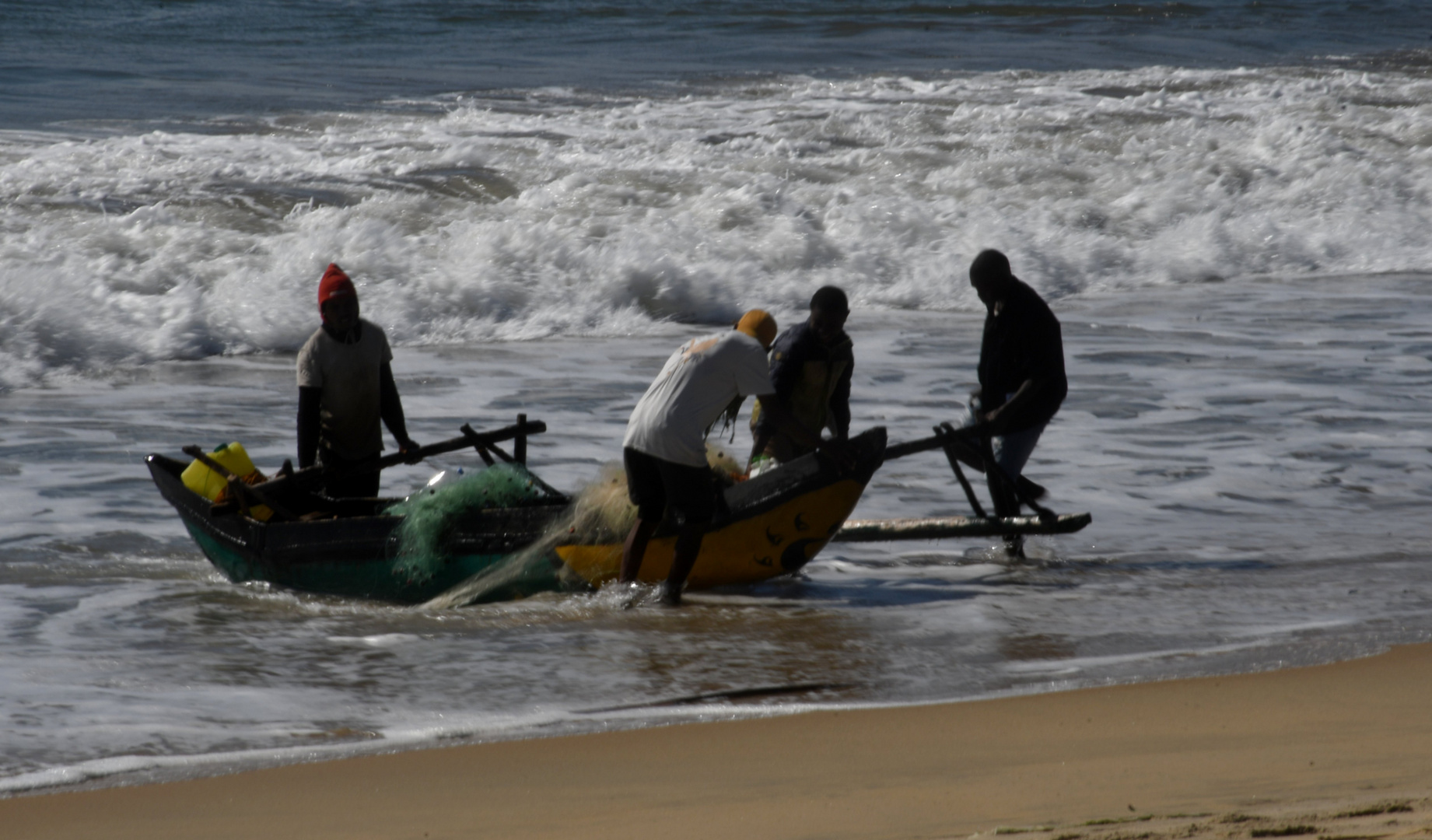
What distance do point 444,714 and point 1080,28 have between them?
2939cm

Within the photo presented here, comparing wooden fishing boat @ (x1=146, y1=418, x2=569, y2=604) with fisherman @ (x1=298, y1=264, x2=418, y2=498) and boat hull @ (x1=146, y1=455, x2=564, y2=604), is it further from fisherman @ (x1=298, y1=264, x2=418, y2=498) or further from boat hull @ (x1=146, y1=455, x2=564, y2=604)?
fisherman @ (x1=298, y1=264, x2=418, y2=498)

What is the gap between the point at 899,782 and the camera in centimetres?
453

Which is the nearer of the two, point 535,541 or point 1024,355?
point 535,541

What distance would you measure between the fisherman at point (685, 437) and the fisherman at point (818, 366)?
0.47 metres

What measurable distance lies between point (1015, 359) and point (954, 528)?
847 mm

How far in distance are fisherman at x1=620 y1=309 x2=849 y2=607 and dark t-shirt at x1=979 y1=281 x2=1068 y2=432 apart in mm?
1108

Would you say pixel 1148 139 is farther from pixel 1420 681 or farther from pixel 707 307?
pixel 1420 681

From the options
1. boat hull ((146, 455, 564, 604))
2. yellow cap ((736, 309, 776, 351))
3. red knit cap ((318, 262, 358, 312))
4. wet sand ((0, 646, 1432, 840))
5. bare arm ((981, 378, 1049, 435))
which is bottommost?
wet sand ((0, 646, 1432, 840))

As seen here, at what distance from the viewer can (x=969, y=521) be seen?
7.24 meters

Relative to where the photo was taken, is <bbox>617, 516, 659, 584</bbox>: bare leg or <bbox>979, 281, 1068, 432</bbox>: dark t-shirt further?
<bbox>979, 281, 1068, 432</bbox>: dark t-shirt

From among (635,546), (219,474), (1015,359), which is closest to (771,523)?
(635,546)

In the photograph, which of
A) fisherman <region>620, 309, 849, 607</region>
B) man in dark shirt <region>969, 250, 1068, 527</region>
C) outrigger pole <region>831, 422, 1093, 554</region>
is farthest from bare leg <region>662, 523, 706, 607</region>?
man in dark shirt <region>969, 250, 1068, 527</region>

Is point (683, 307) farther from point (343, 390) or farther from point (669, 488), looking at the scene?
point (669, 488)

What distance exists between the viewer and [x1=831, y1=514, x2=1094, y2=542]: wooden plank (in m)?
7.16
